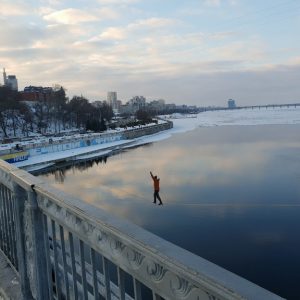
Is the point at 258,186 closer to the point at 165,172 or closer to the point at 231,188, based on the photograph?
the point at 231,188

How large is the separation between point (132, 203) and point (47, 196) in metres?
14.2

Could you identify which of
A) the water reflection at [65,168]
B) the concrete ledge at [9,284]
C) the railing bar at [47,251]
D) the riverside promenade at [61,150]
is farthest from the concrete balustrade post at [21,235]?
the riverside promenade at [61,150]

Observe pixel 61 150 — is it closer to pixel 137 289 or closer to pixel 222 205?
pixel 222 205

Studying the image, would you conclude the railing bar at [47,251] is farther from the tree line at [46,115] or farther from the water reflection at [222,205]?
the tree line at [46,115]

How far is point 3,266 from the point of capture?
14.8ft

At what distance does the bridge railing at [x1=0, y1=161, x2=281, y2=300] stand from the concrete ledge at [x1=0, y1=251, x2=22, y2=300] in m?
0.13

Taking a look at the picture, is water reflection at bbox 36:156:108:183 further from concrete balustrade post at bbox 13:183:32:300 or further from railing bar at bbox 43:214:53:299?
railing bar at bbox 43:214:53:299

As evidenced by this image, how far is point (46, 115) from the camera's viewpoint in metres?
79.6

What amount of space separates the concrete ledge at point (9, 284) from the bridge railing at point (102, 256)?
0.13 m

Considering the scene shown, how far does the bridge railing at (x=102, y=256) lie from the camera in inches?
58.9

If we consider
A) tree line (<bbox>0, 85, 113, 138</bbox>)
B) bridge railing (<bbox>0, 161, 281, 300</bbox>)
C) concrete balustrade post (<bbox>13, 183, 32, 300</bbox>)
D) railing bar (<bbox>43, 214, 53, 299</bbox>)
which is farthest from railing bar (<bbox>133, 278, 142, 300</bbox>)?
tree line (<bbox>0, 85, 113, 138</bbox>)

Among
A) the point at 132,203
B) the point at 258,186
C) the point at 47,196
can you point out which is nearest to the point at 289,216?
the point at 258,186

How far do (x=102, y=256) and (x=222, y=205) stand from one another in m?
13.6

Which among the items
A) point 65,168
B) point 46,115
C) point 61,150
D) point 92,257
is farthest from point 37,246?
point 46,115
